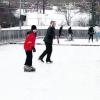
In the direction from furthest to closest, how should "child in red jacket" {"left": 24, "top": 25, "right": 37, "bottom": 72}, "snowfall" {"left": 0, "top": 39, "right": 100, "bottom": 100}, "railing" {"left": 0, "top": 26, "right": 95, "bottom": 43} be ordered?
1. "railing" {"left": 0, "top": 26, "right": 95, "bottom": 43}
2. "child in red jacket" {"left": 24, "top": 25, "right": 37, "bottom": 72}
3. "snowfall" {"left": 0, "top": 39, "right": 100, "bottom": 100}

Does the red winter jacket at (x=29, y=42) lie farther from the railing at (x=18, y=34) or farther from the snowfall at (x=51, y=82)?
the railing at (x=18, y=34)

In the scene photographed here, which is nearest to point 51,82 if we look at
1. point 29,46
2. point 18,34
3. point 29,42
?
point 29,46

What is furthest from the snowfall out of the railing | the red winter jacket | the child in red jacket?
the railing

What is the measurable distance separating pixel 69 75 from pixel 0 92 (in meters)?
3.86

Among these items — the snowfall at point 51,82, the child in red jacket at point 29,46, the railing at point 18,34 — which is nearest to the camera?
the snowfall at point 51,82

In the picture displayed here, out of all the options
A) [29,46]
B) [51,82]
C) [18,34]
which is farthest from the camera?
[18,34]

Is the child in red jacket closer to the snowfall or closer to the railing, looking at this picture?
the snowfall

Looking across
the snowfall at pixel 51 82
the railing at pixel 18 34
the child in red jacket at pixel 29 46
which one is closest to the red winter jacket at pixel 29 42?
the child in red jacket at pixel 29 46

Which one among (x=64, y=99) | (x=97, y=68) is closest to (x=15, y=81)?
(x=64, y=99)

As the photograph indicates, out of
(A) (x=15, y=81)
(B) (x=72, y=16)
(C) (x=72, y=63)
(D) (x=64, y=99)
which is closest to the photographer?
(D) (x=64, y=99)

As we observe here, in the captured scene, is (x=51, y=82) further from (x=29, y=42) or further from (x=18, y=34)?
(x=18, y=34)

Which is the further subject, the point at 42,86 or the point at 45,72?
the point at 45,72

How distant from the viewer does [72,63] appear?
17172 millimetres

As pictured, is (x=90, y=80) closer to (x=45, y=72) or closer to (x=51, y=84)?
(x=51, y=84)
